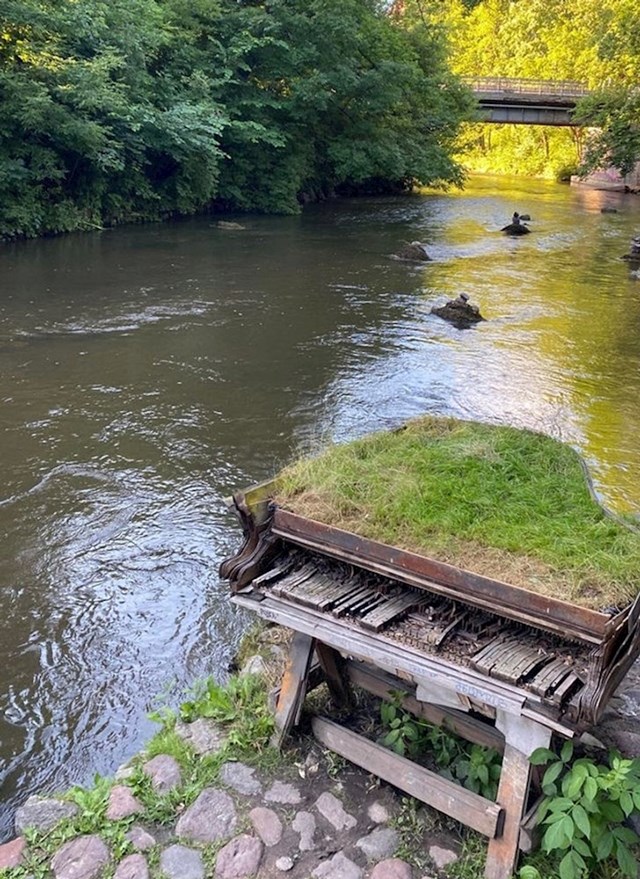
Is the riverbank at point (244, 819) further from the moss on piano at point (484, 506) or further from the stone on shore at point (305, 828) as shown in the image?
the moss on piano at point (484, 506)

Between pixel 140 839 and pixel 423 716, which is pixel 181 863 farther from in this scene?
pixel 423 716

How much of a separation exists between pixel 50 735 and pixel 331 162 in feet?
71.5

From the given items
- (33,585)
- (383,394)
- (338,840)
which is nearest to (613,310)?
(383,394)

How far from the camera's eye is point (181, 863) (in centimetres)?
A: 231

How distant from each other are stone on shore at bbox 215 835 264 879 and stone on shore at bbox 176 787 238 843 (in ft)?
0.17

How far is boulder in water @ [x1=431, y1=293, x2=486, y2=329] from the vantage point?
408 inches

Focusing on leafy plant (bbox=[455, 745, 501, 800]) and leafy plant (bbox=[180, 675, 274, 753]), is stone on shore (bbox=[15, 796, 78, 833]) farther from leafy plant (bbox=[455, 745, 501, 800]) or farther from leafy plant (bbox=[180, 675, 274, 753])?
leafy plant (bbox=[455, 745, 501, 800])

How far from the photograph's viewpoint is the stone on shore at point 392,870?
2.21 meters

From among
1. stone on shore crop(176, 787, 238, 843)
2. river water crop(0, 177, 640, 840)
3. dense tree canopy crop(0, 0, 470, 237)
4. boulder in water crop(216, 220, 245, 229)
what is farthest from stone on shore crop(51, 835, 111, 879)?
boulder in water crop(216, 220, 245, 229)

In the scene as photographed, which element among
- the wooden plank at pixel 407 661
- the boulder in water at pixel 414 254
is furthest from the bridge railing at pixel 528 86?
the wooden plank at pixel 407 661

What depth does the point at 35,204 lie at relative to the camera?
48.8ft

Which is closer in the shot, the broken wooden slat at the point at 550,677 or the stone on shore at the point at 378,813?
the broken wooden slat at the point at 550,677

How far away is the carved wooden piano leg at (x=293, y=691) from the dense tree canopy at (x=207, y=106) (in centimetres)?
1330

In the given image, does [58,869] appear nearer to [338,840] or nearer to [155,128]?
[338,840]
